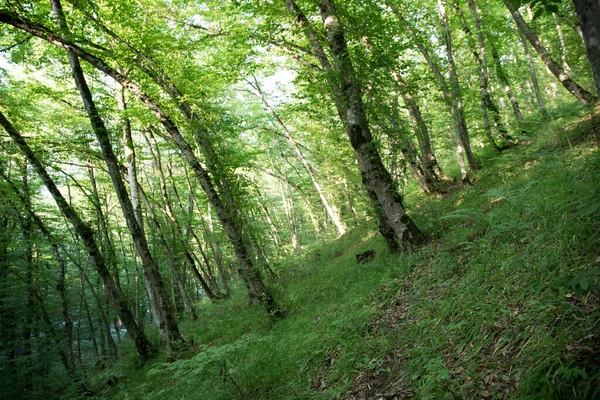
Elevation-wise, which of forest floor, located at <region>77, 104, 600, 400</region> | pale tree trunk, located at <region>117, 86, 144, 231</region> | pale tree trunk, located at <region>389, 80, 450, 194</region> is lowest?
forest floor, located at <region>77, 104, 600, 400</region>

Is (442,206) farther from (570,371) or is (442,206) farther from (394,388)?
(570,371)

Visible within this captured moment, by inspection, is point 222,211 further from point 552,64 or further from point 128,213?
point 552,64

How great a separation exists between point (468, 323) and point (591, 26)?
2712mm

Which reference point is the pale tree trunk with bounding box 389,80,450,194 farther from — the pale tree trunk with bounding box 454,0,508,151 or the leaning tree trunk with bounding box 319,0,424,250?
the leaning tree trunk with bounding box 319,0,424,250

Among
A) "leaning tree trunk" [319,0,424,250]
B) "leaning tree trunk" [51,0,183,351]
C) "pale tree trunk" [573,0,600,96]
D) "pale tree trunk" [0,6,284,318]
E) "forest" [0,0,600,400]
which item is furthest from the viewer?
"leaning tree trunk" [51,0,183,351]

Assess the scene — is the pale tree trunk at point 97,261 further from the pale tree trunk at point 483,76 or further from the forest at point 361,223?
the pale tree trunk at point 483,76

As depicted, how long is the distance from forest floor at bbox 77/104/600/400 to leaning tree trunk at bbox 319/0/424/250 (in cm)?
55

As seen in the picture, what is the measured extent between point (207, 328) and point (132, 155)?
21.9 ft

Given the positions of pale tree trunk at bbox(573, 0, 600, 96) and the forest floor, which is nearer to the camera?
pale tree trunk at bbox(573, 0, 600, 96)

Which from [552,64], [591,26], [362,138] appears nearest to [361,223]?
[362,138]

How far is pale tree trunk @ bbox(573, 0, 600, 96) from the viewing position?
5.09 ft

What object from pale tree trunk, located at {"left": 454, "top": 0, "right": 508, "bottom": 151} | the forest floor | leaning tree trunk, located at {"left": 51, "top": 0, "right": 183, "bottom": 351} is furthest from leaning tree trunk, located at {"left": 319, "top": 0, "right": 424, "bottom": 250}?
leaning tree trunk, located at {"left": 51, "top": 0, "right": 183, "bottom": 351}

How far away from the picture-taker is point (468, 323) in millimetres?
3223

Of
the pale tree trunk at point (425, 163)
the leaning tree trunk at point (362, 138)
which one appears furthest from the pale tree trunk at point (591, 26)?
the pale tree trunk at point (425, 163)
